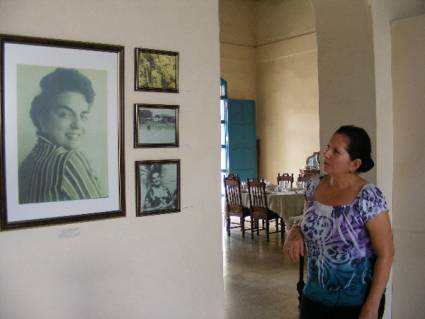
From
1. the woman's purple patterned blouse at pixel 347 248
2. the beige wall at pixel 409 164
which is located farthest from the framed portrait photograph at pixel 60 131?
the beige wall at pixel 409 164

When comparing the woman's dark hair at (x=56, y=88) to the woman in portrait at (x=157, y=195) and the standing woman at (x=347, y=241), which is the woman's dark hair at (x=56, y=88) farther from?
the standing woman at (x=347, y=241)

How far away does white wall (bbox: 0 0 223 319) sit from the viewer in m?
2.36

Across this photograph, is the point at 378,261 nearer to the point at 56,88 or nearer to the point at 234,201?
the point at 56,88

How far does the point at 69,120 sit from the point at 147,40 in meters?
0.62

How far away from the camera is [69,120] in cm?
243

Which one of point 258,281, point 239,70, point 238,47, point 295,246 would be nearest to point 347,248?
point 295,246

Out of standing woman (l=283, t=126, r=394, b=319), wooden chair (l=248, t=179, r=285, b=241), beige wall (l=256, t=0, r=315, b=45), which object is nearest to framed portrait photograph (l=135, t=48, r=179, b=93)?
standing woman (l=283, t=126, r=394, b=319)

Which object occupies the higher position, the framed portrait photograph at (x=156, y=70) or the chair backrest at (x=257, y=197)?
the framed portrait photograph at (x=156, y=70)

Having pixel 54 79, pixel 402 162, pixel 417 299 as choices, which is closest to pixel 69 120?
pixel 54 79

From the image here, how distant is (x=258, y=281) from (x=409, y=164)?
265 centimetres

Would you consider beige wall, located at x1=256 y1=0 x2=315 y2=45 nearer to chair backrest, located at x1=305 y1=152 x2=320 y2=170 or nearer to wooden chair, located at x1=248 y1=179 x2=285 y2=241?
chair backrest, located at x1=305 y1=152 x2=320 y2=170

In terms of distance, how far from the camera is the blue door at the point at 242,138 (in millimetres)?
10484

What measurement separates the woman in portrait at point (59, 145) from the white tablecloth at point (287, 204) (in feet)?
16.3

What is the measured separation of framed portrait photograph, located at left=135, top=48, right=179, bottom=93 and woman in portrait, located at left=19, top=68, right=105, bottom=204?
29 centimetres
